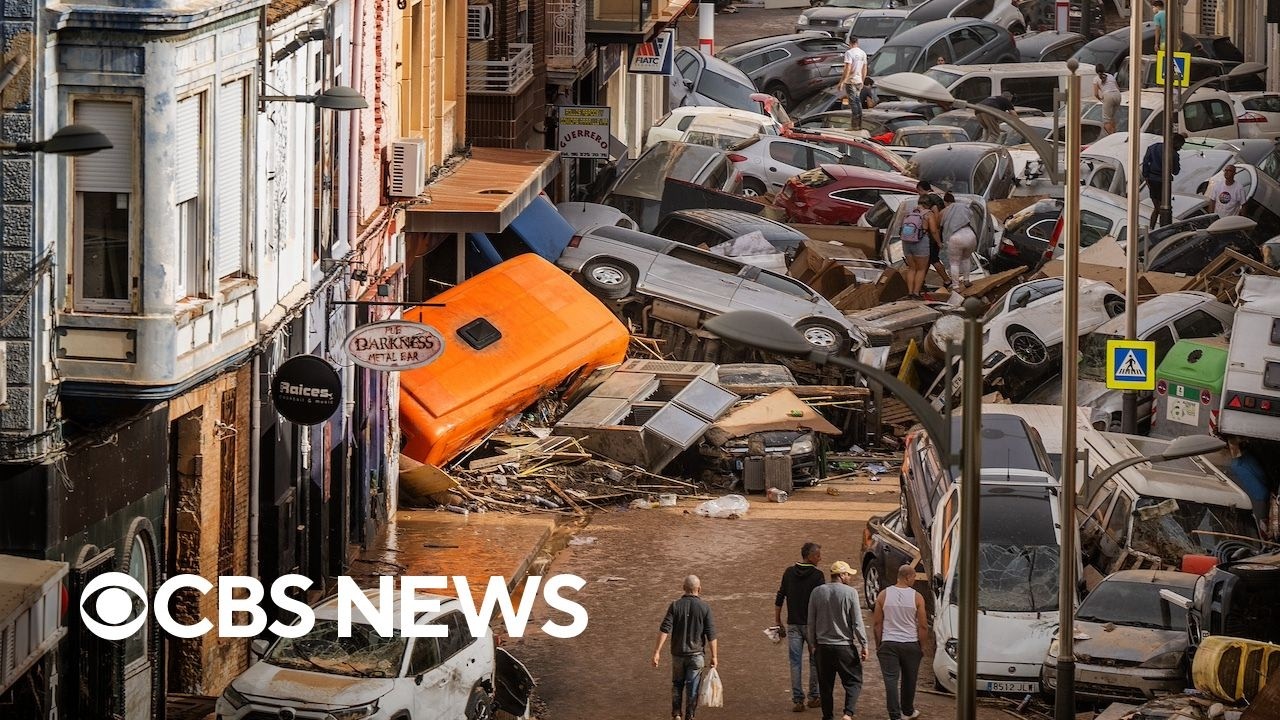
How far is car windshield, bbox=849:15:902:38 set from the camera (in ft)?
203

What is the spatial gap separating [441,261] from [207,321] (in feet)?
44.0

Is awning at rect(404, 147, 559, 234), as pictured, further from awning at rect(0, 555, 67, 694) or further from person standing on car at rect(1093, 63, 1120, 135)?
person standing on car at rect(1093, 63, 1120, 135)

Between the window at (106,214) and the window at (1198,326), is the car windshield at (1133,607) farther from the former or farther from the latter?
the window at (1198,326)

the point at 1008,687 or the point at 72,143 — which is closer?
the point at 72,143

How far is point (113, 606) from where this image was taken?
55.2 ft

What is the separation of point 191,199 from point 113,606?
306 cm

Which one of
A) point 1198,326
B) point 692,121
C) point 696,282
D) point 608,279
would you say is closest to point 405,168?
point 608,279

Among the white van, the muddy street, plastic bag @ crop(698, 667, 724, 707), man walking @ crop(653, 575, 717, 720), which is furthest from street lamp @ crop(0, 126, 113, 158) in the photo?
the white van

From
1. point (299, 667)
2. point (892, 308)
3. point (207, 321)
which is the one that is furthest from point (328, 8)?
point (892, 308)

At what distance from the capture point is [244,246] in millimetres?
18281

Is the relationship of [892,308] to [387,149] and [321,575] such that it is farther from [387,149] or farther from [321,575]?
[321,575]

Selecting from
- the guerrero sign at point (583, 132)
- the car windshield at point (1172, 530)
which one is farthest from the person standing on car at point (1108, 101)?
the car windshield at point (1172, 530)

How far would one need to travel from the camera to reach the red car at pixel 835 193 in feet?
129

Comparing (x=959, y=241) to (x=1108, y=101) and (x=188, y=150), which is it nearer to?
(x=1108, y=101)
